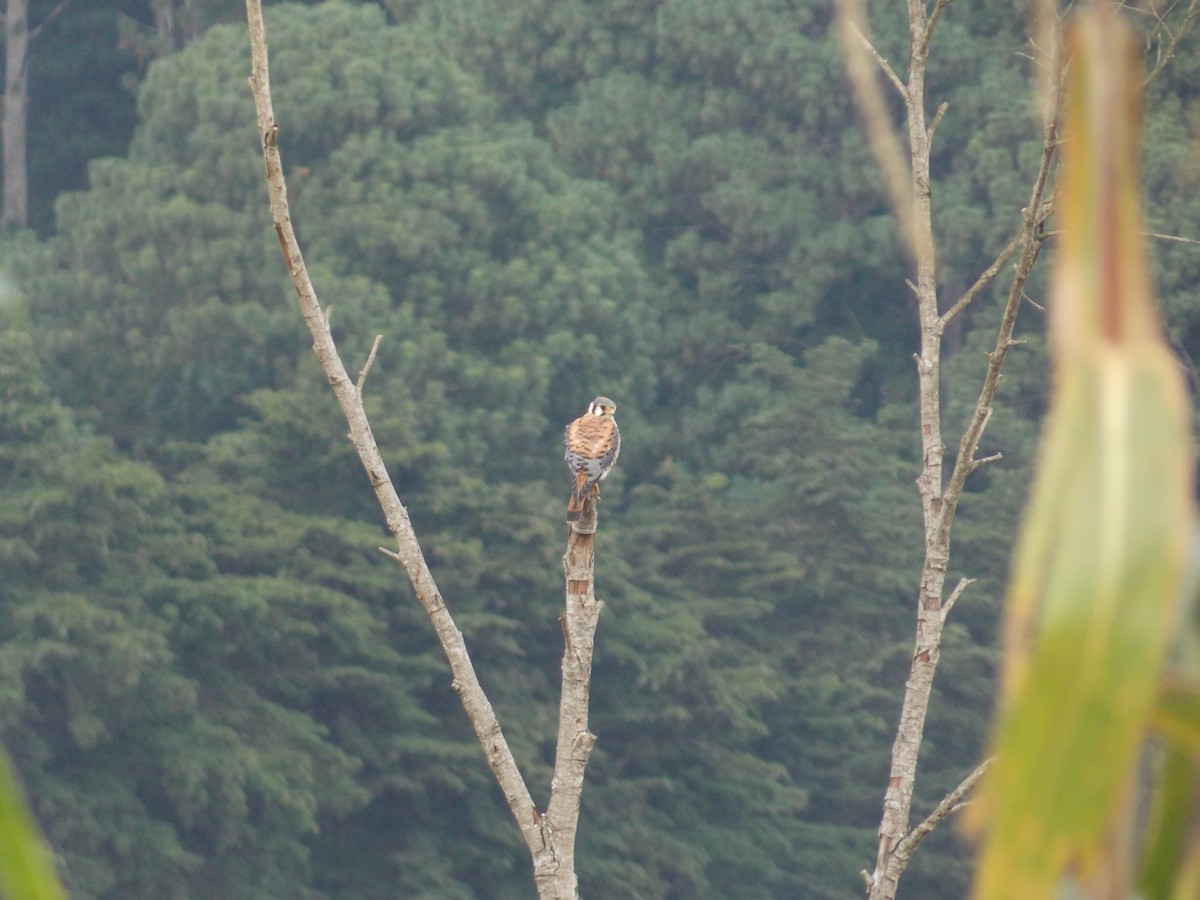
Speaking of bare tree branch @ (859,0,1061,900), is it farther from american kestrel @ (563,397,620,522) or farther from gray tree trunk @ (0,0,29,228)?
gray tree trunk @ (0,0,29,228)

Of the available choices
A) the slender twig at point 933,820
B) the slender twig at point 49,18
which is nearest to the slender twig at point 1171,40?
the slender twig at point 933,820

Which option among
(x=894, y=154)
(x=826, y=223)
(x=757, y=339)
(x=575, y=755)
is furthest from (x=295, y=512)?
(x=894, y=154)

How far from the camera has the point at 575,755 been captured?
3096 mm

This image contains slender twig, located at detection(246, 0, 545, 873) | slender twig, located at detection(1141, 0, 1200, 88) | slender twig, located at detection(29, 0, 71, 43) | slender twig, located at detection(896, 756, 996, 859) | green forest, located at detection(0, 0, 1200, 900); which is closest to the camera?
slender twig, located at detection(246, 0, 545, 873)

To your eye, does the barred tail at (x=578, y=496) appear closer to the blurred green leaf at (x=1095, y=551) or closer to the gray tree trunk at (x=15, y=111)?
the blurred green leaf at (x=1095, y=551)

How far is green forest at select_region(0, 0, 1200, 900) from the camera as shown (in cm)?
1308

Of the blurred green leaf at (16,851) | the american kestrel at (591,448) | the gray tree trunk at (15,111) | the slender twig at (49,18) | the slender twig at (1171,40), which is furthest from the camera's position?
the slender twig at (49,18)

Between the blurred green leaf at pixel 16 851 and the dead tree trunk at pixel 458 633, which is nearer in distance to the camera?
the blurred green leaf at pixel 16 851

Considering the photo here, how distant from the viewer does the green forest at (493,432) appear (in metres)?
13.1

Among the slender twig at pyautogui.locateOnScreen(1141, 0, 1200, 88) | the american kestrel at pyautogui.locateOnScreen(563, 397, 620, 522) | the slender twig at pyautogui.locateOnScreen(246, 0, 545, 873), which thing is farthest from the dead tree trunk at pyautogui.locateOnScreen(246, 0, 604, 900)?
the american kestrel at pyautogui.locateOnScreen(563, 397, 620, 522)

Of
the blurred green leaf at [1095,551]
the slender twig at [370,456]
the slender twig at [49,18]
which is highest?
the slender twig at [49,18]

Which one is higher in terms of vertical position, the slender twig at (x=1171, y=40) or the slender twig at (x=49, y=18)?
the slender twig at (x=49, y=18)

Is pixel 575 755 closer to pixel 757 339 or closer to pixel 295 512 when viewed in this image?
pixel 295 512

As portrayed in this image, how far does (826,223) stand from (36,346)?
32.6 ft
